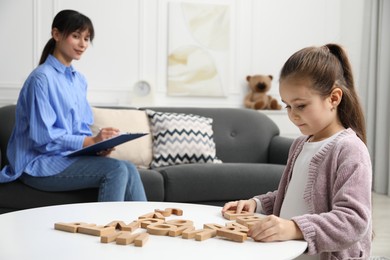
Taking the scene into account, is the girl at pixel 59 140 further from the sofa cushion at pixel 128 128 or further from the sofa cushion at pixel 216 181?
the sofa cushion at pixel 128 128

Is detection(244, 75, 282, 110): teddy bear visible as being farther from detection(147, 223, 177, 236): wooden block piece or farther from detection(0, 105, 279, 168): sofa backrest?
detection(147, 223, 177, 236): wooden block piece

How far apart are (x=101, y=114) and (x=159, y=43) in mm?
1541

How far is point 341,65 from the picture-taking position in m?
1.31

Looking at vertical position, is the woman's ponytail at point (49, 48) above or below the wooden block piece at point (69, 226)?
above

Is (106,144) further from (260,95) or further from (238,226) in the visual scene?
(260,95)

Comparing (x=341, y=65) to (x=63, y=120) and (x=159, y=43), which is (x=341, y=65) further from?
(x=159, y=43)

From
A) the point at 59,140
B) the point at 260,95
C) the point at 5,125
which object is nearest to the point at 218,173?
the point at 59,140

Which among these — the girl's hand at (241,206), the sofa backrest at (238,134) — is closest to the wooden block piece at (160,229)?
the girl's hand at (241,206)

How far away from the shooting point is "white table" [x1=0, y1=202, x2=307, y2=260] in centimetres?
98

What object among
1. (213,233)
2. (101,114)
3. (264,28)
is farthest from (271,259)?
(264,28)

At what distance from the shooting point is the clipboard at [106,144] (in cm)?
225

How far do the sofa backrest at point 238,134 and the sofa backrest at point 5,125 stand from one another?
35.5 inches

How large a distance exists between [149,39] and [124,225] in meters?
3.60

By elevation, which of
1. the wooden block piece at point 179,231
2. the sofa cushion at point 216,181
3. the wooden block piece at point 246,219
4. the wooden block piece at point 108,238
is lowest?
the sofa cushion at point 216,181
